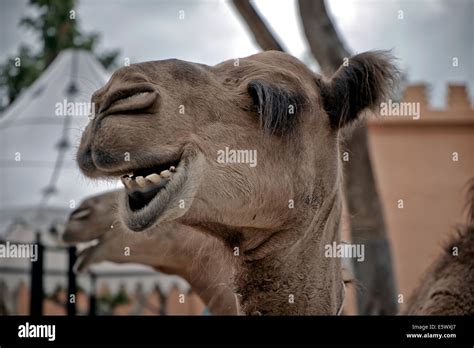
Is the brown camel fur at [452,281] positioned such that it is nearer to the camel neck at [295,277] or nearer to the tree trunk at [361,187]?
the camel neck at [295,277]

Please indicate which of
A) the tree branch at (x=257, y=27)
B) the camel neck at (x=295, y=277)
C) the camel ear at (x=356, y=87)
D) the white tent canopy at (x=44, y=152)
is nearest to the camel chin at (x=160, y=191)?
the camel neck at (x=295, y=277)

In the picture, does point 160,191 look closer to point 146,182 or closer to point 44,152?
point 146,182

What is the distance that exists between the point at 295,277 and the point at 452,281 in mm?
726

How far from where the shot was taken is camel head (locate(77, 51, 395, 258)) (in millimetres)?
2039

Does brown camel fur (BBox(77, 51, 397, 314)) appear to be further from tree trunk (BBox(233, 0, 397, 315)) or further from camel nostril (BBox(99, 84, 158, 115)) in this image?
tree trunk (BBox(233, 0, 397, 315))

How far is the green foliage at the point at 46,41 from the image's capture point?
710 cm

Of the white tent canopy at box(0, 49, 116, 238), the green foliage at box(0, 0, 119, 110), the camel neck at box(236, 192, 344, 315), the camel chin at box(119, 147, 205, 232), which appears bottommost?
the camel neck at box(236, 192, 344, 315)

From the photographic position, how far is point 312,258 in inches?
95.1

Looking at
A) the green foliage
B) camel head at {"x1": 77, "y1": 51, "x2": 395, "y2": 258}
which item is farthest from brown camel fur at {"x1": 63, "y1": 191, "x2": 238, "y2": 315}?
the green foliage

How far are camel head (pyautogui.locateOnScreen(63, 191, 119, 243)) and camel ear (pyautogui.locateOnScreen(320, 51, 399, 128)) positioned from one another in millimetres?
2016

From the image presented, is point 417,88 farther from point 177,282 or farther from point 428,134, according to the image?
point 177,282

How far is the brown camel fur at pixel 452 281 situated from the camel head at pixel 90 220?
5.80ft
